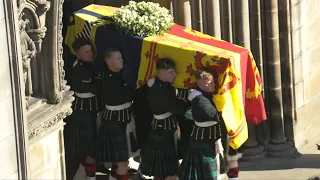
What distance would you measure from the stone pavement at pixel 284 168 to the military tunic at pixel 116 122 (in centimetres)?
201

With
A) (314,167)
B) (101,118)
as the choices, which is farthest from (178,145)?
(314,167)

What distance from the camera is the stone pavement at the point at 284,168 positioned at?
766 inches

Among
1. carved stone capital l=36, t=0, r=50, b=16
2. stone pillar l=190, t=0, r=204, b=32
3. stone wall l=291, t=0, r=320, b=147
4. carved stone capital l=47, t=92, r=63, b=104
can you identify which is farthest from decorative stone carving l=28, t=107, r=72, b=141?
stone wall l=291, t=0, r=320, b=147

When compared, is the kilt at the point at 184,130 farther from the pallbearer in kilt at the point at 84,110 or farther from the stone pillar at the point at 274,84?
the stone pillar at the point at 274,84

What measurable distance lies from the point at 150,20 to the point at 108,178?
2215mm

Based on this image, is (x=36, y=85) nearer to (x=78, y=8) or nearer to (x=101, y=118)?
(x=101, y=118)

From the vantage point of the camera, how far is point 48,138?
1595 cm

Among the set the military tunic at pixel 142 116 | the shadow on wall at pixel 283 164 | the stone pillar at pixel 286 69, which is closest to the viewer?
the military tunic at pixel 142 116

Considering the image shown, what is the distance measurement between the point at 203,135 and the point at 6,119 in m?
3.04

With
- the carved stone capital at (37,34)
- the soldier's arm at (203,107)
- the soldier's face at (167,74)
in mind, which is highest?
the carved stone capital at (37,34)

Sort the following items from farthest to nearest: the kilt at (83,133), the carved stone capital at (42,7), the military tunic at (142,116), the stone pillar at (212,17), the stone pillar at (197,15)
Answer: the stone pillar at (212,17), the stone pillar at (197,15), the kilt at (83,133), the military tunic at (142,116), the carved stone capital at (42,7)

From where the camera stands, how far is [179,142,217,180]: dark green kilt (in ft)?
57.8

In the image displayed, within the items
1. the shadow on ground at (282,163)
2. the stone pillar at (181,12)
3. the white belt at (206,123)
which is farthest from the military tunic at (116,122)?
the shadow on ground at (282,163)

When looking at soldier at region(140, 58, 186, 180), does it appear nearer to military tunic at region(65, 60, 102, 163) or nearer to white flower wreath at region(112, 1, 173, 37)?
white flower wreath at region(112, 1, 173, 37)
